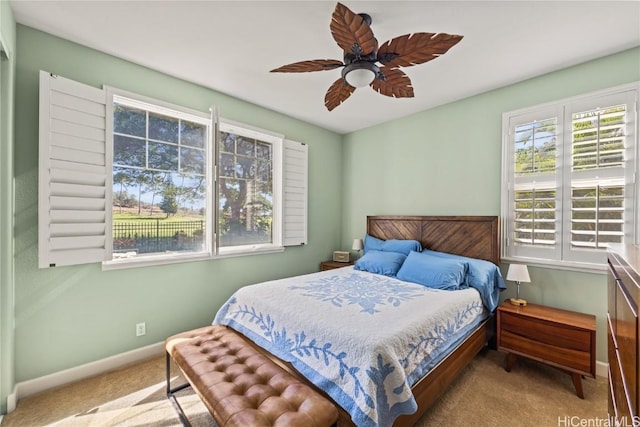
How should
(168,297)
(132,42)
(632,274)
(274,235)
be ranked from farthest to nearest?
(274,235), (168,297), (132,42), (632,274)

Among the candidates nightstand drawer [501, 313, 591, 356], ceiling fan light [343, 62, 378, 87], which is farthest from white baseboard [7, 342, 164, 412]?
nightstand drawer [501, 313, 591, 356]

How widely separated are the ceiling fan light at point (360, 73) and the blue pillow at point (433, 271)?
186 cm

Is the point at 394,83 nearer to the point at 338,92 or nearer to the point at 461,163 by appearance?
the point at 338,92

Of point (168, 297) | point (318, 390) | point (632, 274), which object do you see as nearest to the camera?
point (632, 274)

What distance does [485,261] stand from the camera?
9.29ft

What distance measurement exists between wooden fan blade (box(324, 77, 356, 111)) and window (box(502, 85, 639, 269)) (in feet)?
6.27

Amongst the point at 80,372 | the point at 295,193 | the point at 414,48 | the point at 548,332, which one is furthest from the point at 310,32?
the point at 80,372

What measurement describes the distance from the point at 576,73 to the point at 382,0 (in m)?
2.10

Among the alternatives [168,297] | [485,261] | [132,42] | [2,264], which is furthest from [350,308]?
[132,42]

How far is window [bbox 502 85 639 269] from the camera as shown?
2283 millimetres

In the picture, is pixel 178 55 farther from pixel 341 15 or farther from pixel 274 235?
pixel 274 235

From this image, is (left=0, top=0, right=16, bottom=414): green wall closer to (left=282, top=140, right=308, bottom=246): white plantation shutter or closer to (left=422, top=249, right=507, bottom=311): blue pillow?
(left=282, top=140, right=308, bottom=246): white plantation shutter

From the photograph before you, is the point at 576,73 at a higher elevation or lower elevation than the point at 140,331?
higher

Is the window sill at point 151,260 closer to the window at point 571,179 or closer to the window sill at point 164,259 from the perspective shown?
the window sill at point 164,259
